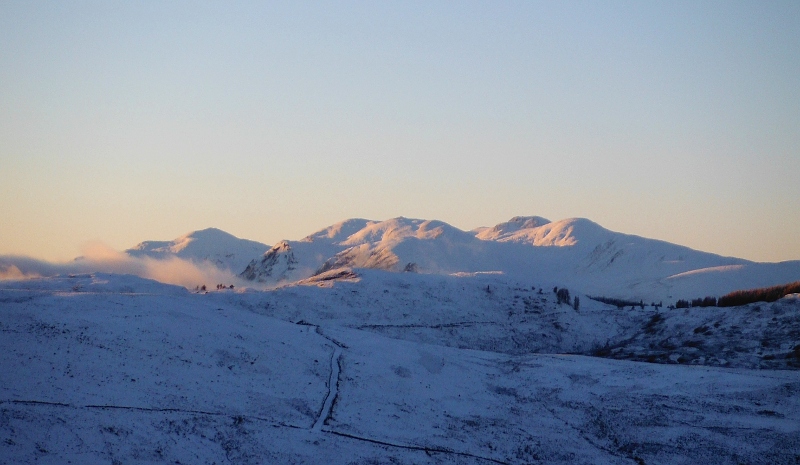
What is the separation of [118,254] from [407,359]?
15119 centimetres

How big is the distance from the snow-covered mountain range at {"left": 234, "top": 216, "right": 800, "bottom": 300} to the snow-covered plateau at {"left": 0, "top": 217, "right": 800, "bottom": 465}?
133 feet

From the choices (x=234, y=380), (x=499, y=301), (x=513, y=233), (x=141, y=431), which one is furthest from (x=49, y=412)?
(x=513, y=233)

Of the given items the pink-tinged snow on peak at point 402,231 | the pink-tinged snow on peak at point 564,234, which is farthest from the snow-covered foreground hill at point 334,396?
the pink-tinged snow on peak at point 564,234

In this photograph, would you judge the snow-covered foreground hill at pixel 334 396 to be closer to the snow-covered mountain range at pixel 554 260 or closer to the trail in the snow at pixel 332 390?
the trail in the snow at pixel 332 390

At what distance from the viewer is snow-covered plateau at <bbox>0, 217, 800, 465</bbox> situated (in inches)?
1401

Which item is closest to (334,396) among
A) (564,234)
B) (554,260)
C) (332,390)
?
(332,390)

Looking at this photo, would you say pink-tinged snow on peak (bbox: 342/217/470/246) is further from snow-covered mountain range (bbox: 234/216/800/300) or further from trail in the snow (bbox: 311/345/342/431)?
trail in the snow (bbox: 311/345/342/431)

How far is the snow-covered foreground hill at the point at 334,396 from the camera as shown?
34938 mm

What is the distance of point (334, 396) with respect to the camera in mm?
43938

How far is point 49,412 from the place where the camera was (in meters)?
33.8

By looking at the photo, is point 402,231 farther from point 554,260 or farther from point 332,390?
point 332,390

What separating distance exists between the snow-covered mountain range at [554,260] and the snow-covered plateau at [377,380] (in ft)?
133

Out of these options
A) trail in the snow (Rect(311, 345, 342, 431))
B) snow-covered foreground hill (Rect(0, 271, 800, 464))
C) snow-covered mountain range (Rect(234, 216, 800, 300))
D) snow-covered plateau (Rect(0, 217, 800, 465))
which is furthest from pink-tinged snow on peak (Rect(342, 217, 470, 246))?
trail in the snow (Rect(311, 345, 342, 431))

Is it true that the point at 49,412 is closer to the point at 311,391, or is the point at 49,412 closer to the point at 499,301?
the point at 311,391
